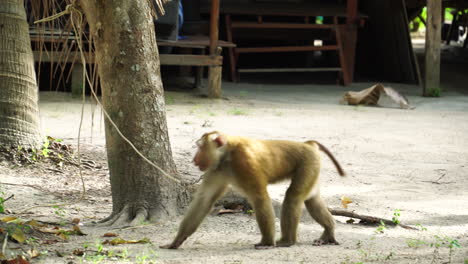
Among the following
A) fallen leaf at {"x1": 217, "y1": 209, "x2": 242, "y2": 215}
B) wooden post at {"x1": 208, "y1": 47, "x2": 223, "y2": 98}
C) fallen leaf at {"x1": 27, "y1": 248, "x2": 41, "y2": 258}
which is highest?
wooden post at {"x1": 208, "y1": 47, "x2": 223, "y2": 98}

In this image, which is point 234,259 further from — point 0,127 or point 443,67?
point 443,67

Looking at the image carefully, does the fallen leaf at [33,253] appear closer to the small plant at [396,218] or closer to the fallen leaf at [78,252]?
the fallen leaf at [78,252]

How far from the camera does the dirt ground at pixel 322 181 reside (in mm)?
4984

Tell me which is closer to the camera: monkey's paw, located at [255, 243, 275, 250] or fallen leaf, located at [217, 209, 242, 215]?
monkey's paw, located at [255, 243, 275, 250]

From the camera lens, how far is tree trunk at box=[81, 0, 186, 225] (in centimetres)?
560

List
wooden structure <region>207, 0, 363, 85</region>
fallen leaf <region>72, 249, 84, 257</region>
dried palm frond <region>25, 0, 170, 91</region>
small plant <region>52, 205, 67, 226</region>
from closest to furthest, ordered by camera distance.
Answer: fallen leaf <region>72, 249, 84, 257</region> → small plant <region>52, 205, 67, 226</region> → dried palm frond <region>25, 0, 170, 91</region> → wooden structure <region>207, 0, 363, 85</region>

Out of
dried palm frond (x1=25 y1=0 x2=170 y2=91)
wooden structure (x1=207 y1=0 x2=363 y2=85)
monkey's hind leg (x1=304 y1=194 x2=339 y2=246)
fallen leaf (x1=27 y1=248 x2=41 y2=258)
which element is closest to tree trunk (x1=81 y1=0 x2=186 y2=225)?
dried palm frond (x1=25 y1=0 x2=170 y2=91)

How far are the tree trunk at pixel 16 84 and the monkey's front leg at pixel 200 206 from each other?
2.78 metres

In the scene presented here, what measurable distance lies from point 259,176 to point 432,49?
11.3 m

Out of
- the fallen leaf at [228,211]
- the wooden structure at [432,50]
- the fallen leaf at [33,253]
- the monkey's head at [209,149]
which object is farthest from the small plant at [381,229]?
the wooden structure at [432,50]

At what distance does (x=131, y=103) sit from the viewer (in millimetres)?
5641

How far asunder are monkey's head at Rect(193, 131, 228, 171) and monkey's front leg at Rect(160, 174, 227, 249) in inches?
7.2

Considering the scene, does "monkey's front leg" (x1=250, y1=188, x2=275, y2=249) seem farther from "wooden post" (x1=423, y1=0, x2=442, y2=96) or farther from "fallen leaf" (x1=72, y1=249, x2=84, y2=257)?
"wooden post" (x1=423, y1=0, x2=442, y2=96)

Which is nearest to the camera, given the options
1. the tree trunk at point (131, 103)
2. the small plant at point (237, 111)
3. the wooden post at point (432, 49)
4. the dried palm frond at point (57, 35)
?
the tree trunk at point (131, 103)
